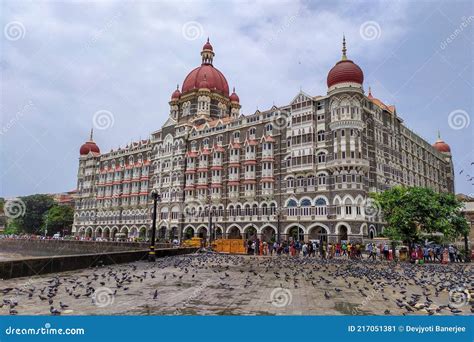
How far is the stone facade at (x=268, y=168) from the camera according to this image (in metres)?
38.1

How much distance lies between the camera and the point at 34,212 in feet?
254

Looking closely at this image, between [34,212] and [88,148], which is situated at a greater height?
[88,148]

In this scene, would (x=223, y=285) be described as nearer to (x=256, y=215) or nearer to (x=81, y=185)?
(x=256, y=215)

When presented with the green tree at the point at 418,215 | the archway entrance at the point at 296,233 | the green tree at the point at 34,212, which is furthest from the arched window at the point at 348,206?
the green tree at the point at 34,212

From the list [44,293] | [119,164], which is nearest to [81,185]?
[119,164]

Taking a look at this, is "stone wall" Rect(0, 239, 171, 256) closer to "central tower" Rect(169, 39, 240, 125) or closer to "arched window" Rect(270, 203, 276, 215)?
"arched window" Rect(270, 203, 276, 215)

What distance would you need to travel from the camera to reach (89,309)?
24.9 ft

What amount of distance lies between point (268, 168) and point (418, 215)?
20.7 m

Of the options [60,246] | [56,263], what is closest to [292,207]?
[56,263]

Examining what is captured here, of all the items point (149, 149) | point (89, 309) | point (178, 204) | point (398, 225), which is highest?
point (149, 149)

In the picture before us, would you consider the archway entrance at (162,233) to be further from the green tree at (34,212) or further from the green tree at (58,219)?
the green tree at (34,212)

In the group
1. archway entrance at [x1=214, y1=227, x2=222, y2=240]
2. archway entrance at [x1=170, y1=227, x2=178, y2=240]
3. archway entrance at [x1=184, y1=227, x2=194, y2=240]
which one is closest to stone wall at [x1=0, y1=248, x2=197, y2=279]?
archway entrance at [x1=214, y1=227, x2=222, y2=240]

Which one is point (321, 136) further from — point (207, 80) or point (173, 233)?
point (173, 233)

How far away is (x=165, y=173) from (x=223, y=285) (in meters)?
45.8
